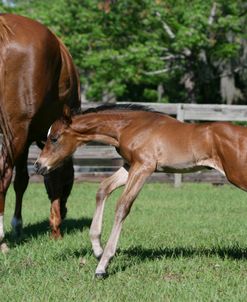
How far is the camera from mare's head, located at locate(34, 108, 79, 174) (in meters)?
5.94

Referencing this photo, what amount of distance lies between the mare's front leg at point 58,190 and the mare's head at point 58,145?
204 centimetres

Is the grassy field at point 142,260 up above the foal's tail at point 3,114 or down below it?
below

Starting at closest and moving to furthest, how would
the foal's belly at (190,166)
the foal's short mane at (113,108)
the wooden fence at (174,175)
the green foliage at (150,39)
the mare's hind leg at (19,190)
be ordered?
the foal's belly at (190,166) < the foal's short mane at (113,108) < the mare's hind leg at (19,190) < the wooden fence at (174,175) < the green foliage at (150,39)

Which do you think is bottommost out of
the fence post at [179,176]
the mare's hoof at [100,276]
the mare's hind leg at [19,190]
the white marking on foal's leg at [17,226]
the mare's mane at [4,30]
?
the fence post at [179,176]

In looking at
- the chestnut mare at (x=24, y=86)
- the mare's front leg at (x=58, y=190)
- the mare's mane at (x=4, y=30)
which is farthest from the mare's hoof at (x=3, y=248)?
the mare's mane at (x=4, y=30)

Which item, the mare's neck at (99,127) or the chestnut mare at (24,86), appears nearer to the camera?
the mare's neck at (99,127)

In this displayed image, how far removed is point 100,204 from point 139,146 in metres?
0.72

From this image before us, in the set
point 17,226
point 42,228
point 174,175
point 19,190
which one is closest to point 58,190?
point 19,190

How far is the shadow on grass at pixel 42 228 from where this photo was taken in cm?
798

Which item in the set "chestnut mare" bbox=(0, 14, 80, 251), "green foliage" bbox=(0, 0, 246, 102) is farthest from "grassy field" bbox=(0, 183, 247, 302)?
"green foliage" bbox=(0, 0, 246, 102)

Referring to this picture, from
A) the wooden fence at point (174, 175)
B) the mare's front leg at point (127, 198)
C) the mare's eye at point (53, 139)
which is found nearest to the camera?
the mare's front leg at point (127, 198)

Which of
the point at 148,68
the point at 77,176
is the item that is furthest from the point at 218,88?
the point at 77,176

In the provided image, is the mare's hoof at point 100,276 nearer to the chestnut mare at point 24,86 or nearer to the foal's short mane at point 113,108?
the foal's short mane at point 113,108

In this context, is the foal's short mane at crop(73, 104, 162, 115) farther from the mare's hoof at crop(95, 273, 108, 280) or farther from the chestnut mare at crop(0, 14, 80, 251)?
the mare's hoof at crop(95, 273, 108, 280)
